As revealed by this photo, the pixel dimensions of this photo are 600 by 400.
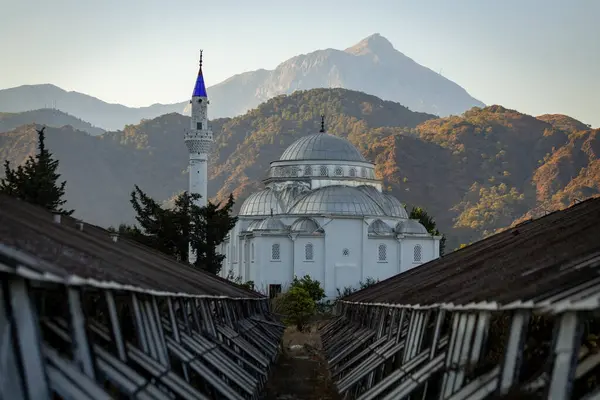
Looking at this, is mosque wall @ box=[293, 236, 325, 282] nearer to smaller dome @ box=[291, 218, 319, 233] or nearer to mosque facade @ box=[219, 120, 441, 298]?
mosque facade @ box=[219, 120, 441, 298]

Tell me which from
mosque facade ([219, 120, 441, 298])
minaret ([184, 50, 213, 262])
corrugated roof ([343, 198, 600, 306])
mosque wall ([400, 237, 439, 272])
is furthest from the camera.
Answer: minaret ([184, 50, 213, 262])

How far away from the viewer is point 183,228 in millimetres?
48531

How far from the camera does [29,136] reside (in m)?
192

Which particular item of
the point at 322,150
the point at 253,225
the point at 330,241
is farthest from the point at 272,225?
→ the point at 322,150

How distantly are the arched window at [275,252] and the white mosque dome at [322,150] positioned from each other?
1254 centimetres

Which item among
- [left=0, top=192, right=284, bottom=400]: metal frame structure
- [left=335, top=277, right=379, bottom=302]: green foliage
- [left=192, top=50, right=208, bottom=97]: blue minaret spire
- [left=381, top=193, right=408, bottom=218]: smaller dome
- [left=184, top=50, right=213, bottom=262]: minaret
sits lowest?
[left=335, top=277, right=379, bottom=302]: green foliage

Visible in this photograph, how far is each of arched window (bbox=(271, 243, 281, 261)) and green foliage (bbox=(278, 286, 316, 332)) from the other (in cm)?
1387

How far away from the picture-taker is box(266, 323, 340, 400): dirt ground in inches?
838

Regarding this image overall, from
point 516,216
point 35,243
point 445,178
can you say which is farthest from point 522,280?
point 445,178

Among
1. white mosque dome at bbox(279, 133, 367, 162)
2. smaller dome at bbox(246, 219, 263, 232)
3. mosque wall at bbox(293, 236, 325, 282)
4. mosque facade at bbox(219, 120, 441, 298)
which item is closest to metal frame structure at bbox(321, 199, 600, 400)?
mosque facade at bbox(219, 120, 441, 298)

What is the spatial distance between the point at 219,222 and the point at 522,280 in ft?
134

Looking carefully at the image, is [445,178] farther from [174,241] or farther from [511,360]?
[511,360]

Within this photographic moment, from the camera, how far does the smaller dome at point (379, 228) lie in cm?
7100

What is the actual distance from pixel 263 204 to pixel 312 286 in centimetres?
1299
